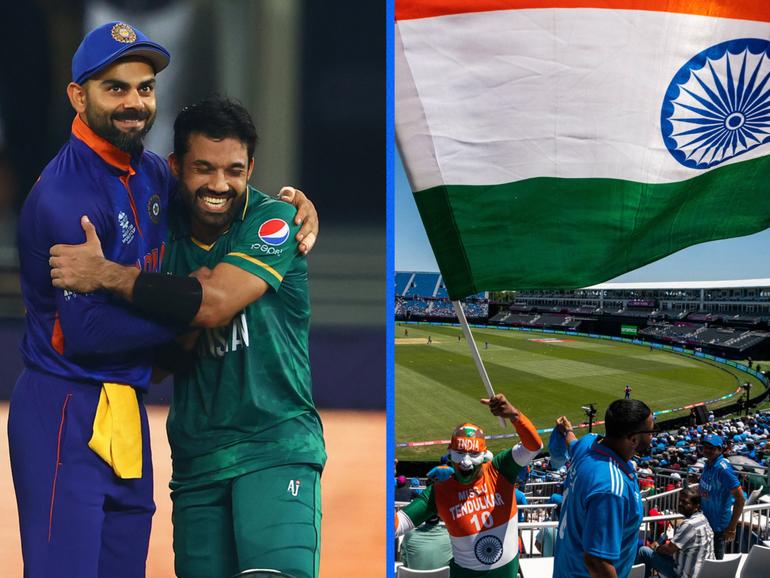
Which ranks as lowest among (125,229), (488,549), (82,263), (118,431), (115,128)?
(488,549)

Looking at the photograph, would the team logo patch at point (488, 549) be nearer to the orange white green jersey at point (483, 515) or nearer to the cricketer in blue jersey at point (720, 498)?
the orange white green jersey at point (483, 515)

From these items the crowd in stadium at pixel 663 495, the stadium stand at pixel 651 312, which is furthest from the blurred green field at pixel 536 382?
the stadium stand at pixel 651 312

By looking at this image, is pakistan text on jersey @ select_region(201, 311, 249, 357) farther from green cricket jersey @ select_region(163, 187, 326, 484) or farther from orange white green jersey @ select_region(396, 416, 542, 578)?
orange white green jersey @ select_region(396, 416, 542, 578)

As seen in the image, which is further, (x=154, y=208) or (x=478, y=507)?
(x=478, y=507)

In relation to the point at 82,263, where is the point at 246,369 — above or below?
below

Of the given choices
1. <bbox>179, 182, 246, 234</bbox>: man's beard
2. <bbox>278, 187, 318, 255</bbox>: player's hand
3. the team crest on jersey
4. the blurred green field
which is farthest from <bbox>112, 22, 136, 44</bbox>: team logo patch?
the blurred green field

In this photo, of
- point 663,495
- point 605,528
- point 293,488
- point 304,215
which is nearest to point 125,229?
point 304,215

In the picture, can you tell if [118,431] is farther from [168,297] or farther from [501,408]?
[501,408]

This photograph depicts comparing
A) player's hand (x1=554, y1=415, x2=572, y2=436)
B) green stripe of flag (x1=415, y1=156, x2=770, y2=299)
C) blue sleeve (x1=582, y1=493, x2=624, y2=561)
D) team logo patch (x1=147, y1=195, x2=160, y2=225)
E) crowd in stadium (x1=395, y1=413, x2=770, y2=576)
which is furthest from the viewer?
crowd in stadium (x1=395, y1=413, x2=770, y2=576)
